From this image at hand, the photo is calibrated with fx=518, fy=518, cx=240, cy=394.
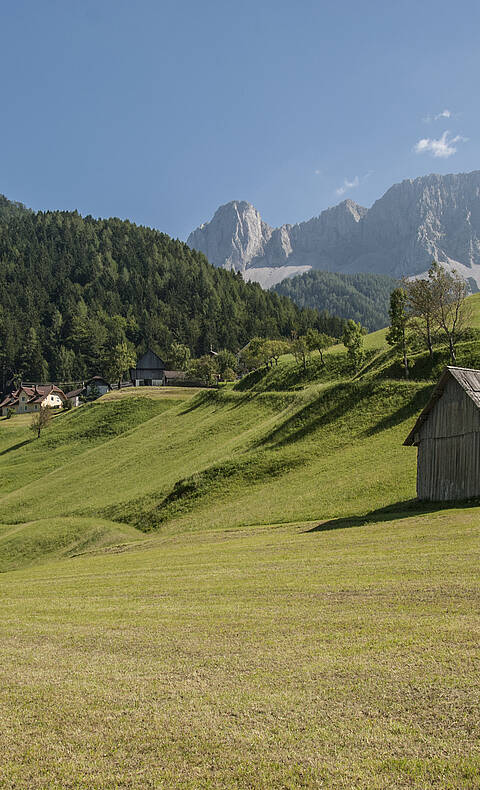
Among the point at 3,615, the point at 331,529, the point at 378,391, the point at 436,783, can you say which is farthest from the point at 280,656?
the point at 378,391

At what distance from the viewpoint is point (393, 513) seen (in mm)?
31656

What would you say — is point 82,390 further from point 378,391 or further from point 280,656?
point 280,656

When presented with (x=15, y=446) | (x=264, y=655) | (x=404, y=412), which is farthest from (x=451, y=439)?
(x=15, y=446)

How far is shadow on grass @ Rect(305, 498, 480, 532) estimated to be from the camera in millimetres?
29328

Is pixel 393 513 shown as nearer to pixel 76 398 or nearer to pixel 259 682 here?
pixel 259 682

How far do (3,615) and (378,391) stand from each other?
161ft

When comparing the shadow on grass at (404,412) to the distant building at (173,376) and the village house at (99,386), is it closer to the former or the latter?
the distant building at (173,376)

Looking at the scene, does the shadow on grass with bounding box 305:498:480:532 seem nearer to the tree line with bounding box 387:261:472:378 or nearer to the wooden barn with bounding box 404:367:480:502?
the wooden barn with bounding box 404:367:480:502

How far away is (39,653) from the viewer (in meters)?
12.8

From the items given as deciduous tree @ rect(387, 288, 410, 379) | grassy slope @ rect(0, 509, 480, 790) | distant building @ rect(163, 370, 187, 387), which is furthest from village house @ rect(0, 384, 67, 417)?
grassy slope @ rect(0, 509, 480, 790)

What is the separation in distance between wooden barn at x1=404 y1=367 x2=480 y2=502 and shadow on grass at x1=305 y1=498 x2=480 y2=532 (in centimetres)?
78

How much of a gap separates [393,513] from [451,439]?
582 centimetres

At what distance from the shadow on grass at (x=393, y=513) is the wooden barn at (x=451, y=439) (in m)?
0.78

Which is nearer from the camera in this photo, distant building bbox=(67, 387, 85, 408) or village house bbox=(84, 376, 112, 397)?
distant building bbox=(67, 387, 85, 408)
